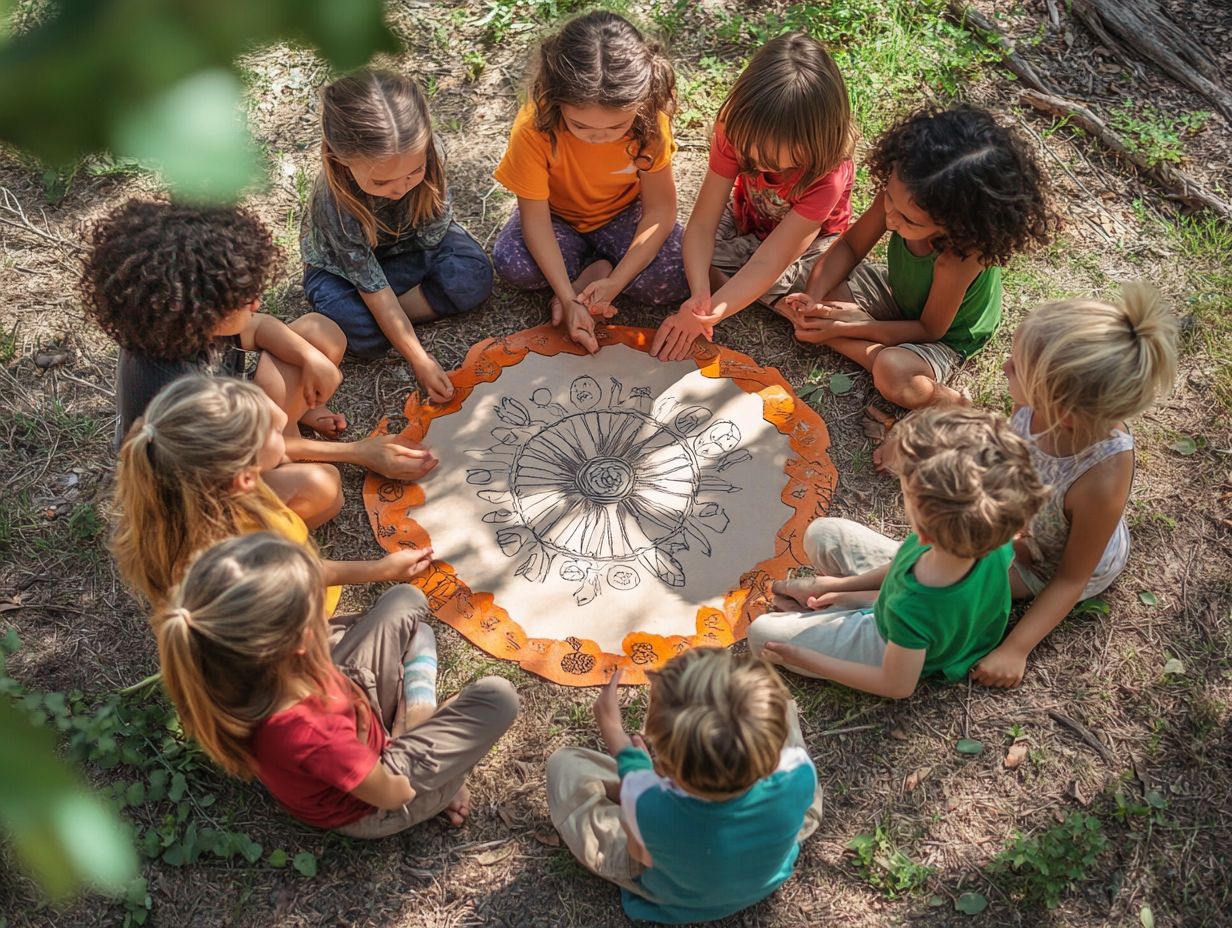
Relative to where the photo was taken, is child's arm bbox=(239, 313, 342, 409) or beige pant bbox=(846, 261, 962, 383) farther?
beige pant bbox=(846, 261, 962, 383)

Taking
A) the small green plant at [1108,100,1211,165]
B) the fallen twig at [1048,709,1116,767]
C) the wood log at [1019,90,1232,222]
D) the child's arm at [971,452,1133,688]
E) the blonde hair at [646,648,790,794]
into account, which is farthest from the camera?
the small green plant at [1108,100,1211,165]

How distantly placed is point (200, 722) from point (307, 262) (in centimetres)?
183

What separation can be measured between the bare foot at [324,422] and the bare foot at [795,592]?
1.51 meters

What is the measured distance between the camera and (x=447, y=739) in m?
2.47

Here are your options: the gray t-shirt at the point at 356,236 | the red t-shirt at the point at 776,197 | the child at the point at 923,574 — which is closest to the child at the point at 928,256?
the red t-shirt at the point at 776,197

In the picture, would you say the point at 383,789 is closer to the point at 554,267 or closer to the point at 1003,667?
the point at 1003,667

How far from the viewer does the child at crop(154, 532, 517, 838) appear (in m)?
1.96

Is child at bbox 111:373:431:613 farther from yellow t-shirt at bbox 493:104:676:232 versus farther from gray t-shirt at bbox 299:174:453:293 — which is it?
yellow t-shirt at bbox 493:104:676:232

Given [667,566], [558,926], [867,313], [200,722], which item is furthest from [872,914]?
[867,313]

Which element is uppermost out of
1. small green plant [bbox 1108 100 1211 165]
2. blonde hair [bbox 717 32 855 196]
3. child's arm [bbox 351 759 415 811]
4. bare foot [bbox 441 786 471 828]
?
blonde hair [bbox 717 32 855 196]

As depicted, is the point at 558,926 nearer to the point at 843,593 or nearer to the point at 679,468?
the point at 843,593

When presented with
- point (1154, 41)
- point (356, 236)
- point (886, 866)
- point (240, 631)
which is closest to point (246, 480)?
point (240, 631)

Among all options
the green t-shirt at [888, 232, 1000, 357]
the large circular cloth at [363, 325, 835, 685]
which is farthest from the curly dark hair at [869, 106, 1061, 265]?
the large circular cloth at [363, 325, 835, 685]

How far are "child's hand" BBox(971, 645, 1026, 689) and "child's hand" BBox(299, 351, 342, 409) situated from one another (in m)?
2.12
